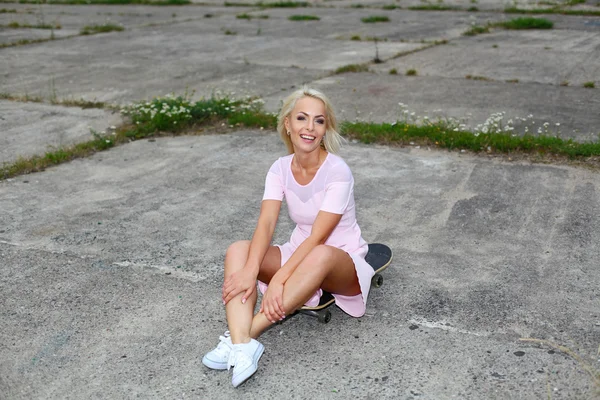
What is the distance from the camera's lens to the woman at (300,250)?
3.29 m

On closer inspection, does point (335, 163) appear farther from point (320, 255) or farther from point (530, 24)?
point (530, 24)

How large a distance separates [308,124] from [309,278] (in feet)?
2.53

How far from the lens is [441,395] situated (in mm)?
3033

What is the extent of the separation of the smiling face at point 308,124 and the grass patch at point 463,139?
295 cm

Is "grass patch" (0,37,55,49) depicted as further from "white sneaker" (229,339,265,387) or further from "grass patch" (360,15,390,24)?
"white sneaker" (229,339,265,387)

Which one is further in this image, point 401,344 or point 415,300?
point 415,300

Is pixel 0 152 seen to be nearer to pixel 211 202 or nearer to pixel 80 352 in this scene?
pixel 211 202

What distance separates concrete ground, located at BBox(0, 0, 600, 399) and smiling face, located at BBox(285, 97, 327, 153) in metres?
0.87

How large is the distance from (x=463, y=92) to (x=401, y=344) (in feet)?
17.2

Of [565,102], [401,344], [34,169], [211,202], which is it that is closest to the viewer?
[401,344]

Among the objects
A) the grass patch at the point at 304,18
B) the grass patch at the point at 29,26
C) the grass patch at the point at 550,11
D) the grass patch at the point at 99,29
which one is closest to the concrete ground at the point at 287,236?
the grass patch at the point at 99,29

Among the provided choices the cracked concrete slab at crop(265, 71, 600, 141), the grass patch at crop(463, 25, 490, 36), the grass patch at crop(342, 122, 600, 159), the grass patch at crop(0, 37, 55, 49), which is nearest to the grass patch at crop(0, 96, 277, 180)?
the cracked concrete slab at crop(265, 71, 600, 141)

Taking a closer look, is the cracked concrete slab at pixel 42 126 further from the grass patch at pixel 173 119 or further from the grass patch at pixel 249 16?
the grass patch at pixel 249 16

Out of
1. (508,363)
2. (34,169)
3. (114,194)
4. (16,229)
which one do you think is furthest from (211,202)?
(508,363)
